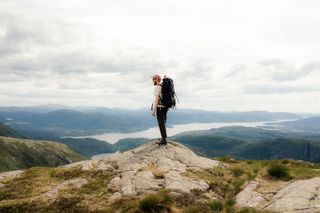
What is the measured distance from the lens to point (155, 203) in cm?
1335

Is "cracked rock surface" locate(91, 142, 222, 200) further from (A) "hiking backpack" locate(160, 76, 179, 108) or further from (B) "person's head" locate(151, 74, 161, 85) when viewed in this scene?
(B) "person's head" locate(151, 74, 161, 85)

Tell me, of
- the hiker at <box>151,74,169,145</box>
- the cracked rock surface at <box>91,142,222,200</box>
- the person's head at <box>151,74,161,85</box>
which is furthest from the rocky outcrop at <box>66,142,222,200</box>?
the person's head at <box>151,74,161,85</box>

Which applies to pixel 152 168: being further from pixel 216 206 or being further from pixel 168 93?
pixel 216 206

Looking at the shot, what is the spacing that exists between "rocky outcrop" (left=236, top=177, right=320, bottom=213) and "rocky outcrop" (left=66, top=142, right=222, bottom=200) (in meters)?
2.32

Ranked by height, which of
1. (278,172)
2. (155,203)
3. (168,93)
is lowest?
(278,172)

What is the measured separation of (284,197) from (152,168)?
752cm

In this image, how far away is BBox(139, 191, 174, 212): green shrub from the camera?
13273 millimetres

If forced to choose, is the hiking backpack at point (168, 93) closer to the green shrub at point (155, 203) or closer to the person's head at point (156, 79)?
the person's head at point (156, 79)

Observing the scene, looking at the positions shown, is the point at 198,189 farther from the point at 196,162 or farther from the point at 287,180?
the point at 287,180

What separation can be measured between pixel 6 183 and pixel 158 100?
10598mm

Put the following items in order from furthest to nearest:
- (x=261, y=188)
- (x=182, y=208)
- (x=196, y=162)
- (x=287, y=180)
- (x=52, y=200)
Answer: (x=196, y=162), (x=287, y=180), (x=261, y=188), (x=52, y=200), (x=182, y=208)

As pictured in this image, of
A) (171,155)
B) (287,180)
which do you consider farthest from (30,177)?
(287,180)

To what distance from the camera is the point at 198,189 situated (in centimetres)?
1655

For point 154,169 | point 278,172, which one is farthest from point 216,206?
point 278,172
